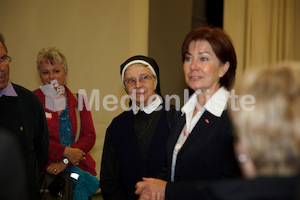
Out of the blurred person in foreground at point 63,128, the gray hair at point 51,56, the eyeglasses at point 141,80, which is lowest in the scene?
the blurred person in foreground at point 63,128

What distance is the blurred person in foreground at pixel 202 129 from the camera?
6.65 ft

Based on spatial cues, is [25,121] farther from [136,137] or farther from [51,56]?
[51,56]

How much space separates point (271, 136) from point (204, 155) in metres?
0.96

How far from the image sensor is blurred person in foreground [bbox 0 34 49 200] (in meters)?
2.78

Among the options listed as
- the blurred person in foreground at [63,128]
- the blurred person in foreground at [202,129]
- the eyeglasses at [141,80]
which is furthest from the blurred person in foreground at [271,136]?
the blurred person in foreground at [63,128]

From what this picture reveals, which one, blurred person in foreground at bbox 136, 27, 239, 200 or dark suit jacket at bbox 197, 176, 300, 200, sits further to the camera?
blurred person in foreground at bbox 136, 27, 239, 200

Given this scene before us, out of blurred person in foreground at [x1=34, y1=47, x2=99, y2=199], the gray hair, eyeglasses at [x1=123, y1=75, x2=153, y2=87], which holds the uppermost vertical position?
the gray hair

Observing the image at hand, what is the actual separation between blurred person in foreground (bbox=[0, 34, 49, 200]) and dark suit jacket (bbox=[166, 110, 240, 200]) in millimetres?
1211

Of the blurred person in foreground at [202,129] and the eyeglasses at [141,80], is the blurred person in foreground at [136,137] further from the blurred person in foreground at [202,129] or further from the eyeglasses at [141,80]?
the blurred person in foreground at [202,129]

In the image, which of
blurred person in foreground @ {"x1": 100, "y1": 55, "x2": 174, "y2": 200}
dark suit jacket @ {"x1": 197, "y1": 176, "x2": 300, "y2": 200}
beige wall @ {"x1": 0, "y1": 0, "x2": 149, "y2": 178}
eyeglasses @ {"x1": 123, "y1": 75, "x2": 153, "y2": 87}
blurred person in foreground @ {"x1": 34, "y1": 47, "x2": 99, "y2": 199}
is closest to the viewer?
dark suit jacket @ {"x1": 197, "y1": 176, "x2": 300, "y2": 200}

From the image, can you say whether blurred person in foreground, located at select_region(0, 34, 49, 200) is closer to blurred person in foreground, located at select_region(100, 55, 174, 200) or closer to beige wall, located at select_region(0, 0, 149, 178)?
blurred person in foreground, located at select_region(100, 55, 174, 200)

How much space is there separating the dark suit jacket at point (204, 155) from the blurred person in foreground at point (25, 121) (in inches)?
47.7

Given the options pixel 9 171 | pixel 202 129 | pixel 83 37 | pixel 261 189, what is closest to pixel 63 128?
pixel 202 129

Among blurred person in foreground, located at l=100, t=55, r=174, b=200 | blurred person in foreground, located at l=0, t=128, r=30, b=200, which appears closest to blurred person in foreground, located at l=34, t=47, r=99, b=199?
blurred person in foreground, located at l=100, t=55, r=174, b=200
